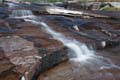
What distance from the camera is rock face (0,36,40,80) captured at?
7.11 metres

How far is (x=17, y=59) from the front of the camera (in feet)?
25.6

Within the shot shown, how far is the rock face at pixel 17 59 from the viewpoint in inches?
280

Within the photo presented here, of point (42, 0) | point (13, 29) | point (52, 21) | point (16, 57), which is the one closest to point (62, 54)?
point (16, 57)

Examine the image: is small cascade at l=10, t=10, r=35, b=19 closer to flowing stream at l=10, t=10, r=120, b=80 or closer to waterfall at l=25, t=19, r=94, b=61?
flowing stream at l=10, t=10, r=120, b=80

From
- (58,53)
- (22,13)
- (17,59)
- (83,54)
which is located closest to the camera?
(17,59)

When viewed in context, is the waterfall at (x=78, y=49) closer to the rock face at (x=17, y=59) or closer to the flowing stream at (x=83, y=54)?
the flowing stream at (x=83, y=54)

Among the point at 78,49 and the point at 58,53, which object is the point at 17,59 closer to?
the point at 58,53

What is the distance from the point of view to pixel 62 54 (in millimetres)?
9703

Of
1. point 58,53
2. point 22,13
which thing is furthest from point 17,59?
point 22,13

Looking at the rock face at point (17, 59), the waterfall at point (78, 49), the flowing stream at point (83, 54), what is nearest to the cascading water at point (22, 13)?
the flowing stream at point (83, 54)

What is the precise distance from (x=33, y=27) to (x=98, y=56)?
4.34m

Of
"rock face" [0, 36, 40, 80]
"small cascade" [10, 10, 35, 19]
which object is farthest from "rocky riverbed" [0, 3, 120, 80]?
"small cascade" [10, 10, 35, 19]

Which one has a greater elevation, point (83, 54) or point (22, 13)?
point (22, 13)

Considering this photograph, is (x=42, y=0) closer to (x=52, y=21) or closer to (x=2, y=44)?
(x=52, y=21)
